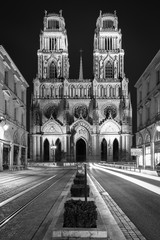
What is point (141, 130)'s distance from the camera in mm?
49969

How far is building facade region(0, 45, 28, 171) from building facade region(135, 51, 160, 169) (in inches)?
713

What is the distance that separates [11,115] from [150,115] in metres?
19.0

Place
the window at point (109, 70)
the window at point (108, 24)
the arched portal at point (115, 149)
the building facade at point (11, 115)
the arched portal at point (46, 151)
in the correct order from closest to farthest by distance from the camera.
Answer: the building facade at point (11, 115) < the arched portal at point (115, 149) < the arched portal at point (46, 151) < the window at point (109, 70) < the window at point (108, 24)

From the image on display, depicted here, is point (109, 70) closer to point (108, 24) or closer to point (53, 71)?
point (108, 24)

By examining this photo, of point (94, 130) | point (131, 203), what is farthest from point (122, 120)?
point (131, 203)

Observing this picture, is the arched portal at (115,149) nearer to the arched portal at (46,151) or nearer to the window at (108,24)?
the arched portal at (46,151)

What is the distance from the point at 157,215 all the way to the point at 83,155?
71.5 meters

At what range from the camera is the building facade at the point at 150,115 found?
40656mm

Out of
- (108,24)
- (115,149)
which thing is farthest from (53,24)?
(115,149)

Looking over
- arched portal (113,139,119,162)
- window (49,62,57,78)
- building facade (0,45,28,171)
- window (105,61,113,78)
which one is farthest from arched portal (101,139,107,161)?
building facade (0,45,28,171)

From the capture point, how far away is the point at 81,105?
81.6m

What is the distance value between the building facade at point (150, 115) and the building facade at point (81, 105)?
83.8 ft

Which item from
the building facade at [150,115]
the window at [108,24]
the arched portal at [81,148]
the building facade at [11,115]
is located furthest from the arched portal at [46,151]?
the window at [108,24]

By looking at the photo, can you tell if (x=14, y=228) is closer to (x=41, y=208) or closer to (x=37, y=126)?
(x=41, y=208)
